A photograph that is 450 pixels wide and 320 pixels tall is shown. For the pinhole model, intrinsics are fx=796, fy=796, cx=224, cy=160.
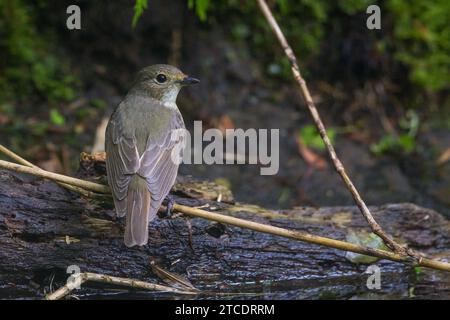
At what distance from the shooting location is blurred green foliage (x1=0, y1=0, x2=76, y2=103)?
8.01m

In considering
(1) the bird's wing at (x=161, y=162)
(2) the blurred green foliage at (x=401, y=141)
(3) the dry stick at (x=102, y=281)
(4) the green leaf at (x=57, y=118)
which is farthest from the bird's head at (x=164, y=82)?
(2) the blurred green foliage at (x=401, y=141)

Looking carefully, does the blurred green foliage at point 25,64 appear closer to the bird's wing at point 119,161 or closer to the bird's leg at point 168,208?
the bird's wing at point 119,161

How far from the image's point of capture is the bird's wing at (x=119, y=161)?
4.73 metres

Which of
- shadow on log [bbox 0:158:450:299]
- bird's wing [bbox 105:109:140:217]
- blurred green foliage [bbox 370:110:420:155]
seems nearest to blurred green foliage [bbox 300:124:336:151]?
blurred green foliage [bbox 370:110:420:155]

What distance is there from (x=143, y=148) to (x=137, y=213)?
23.4 inches

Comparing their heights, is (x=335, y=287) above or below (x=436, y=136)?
below

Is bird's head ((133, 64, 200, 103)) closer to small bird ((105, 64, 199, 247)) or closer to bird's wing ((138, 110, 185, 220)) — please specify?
small bird ((105, 64, 199, 247))

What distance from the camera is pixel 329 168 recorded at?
7.80 metres

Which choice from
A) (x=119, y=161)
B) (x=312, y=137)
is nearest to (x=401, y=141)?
(x=312, y=137)

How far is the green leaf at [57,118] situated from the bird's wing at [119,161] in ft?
8.42

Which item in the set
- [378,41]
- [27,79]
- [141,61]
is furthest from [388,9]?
[27,79]

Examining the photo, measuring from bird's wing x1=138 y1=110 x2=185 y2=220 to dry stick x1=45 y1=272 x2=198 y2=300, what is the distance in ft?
1.63

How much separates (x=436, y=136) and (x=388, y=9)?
59.2 inches
